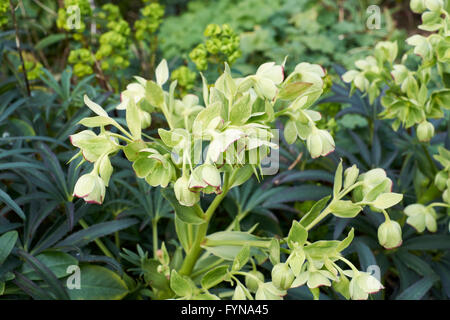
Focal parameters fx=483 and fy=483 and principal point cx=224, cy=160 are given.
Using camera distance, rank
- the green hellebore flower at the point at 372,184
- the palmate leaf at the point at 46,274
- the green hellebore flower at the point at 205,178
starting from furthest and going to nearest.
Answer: the palmate leaf at the point at 46,274, the green hellebore flower at the point at 372,184, the green hellebore flower at the point at 205,178

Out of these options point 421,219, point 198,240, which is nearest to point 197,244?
point 198,240

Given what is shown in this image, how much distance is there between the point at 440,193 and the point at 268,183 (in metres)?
0.37

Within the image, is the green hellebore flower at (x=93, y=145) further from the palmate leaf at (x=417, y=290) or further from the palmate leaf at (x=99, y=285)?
the palmate leaf at (x=417, y=290)

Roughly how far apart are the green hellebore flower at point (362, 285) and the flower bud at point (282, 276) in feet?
0.29

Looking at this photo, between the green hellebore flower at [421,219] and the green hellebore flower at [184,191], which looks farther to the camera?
the green hellebore flower at [421,219]

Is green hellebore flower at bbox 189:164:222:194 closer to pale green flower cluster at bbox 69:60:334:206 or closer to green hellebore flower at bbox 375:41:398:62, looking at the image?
pale green flower cluster at bbox 69:60:334:206

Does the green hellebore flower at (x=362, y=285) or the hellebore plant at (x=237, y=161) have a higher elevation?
the hellebore plant at (x=237, y=161)

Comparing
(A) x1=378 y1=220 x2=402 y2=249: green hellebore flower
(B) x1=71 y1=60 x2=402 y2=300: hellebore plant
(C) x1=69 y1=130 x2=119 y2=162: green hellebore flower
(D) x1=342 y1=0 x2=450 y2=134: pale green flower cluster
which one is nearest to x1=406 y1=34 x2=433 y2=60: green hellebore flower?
(D) x1=342 y1=0 x2=450 y2=134: pale green flower cluster

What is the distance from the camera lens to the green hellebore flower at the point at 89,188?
625mm

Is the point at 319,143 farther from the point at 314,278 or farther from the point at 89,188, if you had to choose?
the point at 89,188

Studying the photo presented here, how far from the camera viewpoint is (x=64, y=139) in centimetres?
104

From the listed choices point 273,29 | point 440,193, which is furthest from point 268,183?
point 273,29

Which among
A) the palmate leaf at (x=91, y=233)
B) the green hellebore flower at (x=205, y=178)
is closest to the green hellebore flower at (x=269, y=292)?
the green hellebore flower at (x=205, y=178)

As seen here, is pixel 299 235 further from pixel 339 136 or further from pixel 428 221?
pixel 339 136
